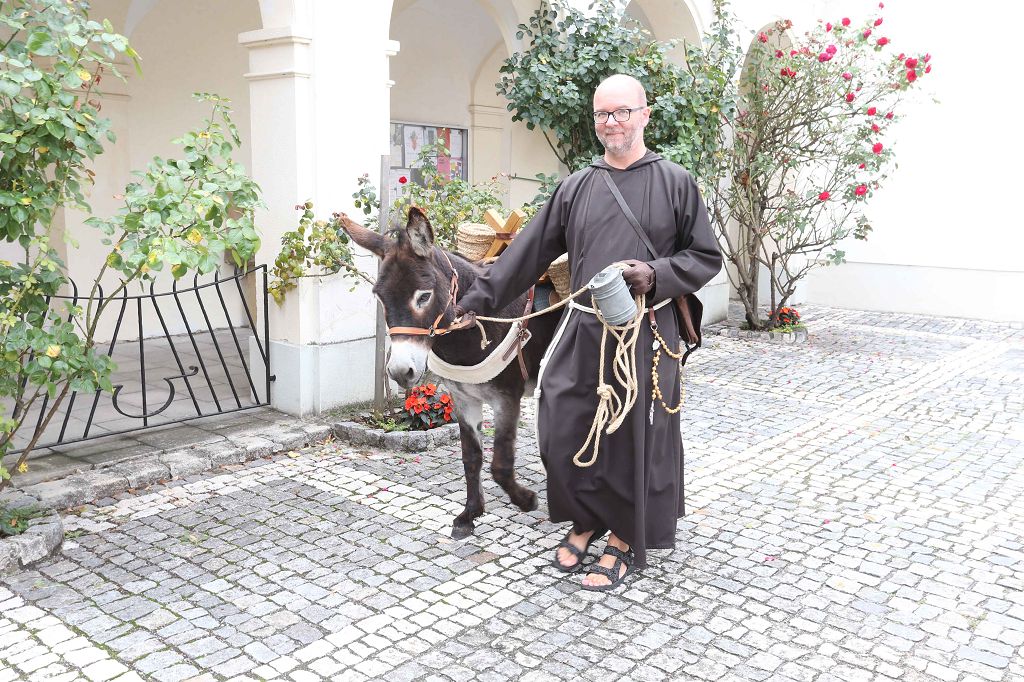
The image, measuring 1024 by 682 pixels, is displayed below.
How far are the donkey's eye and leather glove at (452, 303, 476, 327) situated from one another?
22 centimetres

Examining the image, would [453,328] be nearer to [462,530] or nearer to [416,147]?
[462,530]

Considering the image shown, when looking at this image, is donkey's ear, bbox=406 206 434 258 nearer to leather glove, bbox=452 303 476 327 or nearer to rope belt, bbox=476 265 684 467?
leather glove, bbox=452 303 476 327

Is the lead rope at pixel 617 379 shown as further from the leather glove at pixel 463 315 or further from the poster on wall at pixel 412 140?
the poster on wall at pixel 412 140

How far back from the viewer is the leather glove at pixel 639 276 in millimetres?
3686

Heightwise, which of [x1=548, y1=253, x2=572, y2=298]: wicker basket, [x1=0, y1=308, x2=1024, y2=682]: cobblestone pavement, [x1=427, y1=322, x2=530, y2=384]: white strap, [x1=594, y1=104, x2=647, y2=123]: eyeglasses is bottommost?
[x1=0, y1=308, x2=1024, y2=682]: cobblestone pavement

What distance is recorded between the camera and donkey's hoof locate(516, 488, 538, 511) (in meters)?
4.77

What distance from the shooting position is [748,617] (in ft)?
12.4

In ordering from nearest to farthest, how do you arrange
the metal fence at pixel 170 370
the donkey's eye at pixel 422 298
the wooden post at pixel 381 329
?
the donkey's eye at pixel 422 298
the metal fence at pixel 170 370
the wooden post at pixel 381 329

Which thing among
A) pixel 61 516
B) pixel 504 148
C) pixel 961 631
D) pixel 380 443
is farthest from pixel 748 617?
pixel 504 148

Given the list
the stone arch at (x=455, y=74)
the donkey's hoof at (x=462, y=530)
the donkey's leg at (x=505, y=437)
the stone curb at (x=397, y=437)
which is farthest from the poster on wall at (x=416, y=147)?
the donkey's hoof at (x=462, y=530)

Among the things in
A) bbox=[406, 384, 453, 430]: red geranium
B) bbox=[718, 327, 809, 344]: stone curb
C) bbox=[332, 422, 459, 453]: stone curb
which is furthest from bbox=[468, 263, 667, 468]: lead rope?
bbox=[718, 327, 809, 344]: stone curb

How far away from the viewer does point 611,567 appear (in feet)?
13.4

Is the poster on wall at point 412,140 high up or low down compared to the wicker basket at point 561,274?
up

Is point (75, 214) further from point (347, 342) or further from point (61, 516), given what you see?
point (61, 516)
